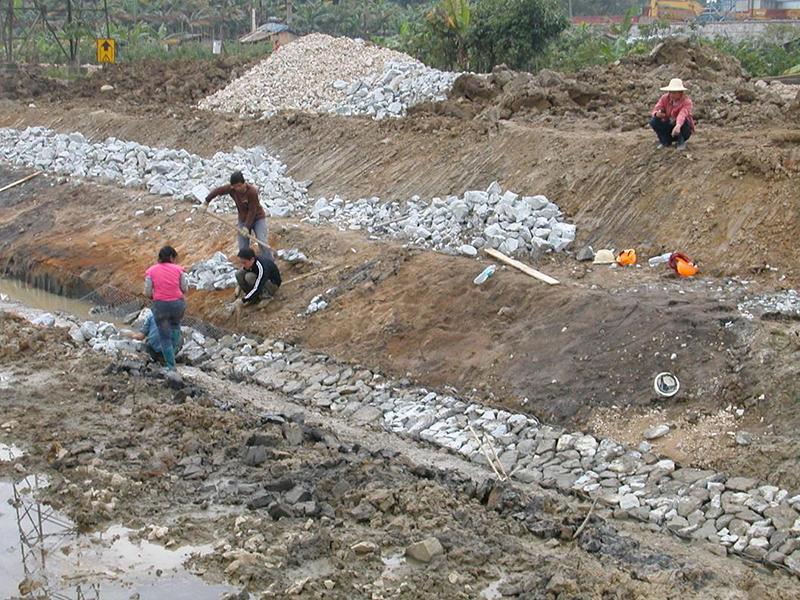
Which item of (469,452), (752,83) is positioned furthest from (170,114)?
(469,452)

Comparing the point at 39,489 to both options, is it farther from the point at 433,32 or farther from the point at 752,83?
the point at 433,32

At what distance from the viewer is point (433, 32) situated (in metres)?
26.5

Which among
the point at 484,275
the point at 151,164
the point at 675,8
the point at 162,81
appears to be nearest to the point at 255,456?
the point at 484,275

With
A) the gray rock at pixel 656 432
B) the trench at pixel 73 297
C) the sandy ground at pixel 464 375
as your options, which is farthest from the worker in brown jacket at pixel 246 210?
the gray rock at pixel 656 432

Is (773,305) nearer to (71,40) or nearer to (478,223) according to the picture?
(478,223)

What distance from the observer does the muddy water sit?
16.8 m

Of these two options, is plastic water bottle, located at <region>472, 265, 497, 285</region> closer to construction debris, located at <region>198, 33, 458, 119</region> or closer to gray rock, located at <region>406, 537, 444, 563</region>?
gray rock, located at <region>406, 537, 444, 563</region>

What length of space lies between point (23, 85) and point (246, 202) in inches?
746

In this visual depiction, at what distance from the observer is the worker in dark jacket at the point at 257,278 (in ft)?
47.5

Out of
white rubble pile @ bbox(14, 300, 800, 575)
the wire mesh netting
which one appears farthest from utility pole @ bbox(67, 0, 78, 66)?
white rubble pile @ bbox(14, 300, 800, 575)

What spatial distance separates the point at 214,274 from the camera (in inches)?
622

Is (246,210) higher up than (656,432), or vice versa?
(246,210)

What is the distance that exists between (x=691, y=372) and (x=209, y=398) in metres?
5.06

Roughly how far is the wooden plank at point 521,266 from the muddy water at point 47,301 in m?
5.88
